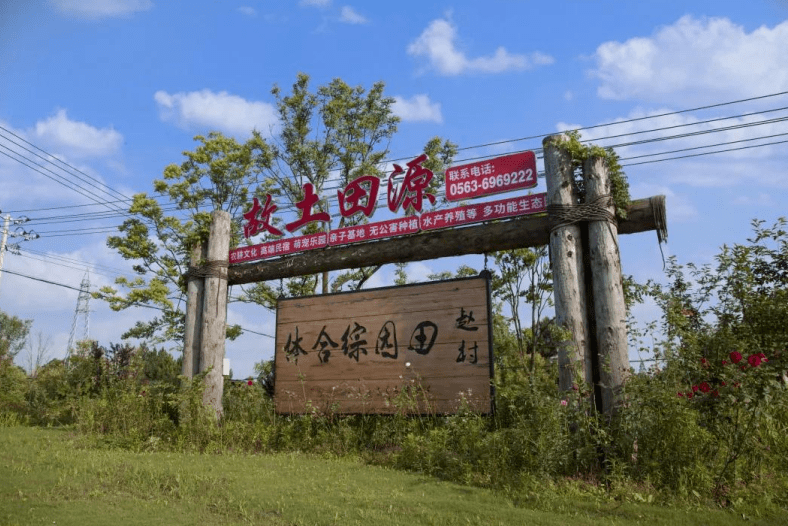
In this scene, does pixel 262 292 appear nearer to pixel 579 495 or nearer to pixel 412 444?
pixel 412 444

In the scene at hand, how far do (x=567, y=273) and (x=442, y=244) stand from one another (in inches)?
77.5

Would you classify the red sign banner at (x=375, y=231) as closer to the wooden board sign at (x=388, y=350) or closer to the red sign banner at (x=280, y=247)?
the red sign banner at (x=280, y=247)

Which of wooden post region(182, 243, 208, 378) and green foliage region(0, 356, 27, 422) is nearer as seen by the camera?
wooden post region(182, 243, 208, 378)

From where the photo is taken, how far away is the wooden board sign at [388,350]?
8.30m

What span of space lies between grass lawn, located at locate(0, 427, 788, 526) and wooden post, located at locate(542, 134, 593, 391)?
2.00 metres

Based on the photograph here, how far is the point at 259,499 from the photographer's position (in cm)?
555

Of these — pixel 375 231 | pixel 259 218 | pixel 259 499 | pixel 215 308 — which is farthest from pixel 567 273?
pixel 215 308

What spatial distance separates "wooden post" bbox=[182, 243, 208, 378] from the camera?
36.0 feet

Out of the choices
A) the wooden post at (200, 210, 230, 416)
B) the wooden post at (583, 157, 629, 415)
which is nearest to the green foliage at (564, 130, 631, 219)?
the wooden post at (583, 157, 629, 415)

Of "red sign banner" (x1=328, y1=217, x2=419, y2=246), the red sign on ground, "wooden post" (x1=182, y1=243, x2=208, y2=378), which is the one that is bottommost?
"wooden post" (x1=182, y1=243, x2=208, y2=378)

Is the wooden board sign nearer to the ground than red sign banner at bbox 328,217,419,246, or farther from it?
nearer to the ground

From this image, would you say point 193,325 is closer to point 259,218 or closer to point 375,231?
point 259,218

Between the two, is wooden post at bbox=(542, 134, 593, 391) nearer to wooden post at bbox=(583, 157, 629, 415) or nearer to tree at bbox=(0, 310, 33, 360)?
wooden post at bbox=(583, 157, 629, 415)

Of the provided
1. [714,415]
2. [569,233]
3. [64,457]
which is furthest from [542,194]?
[64,457]
